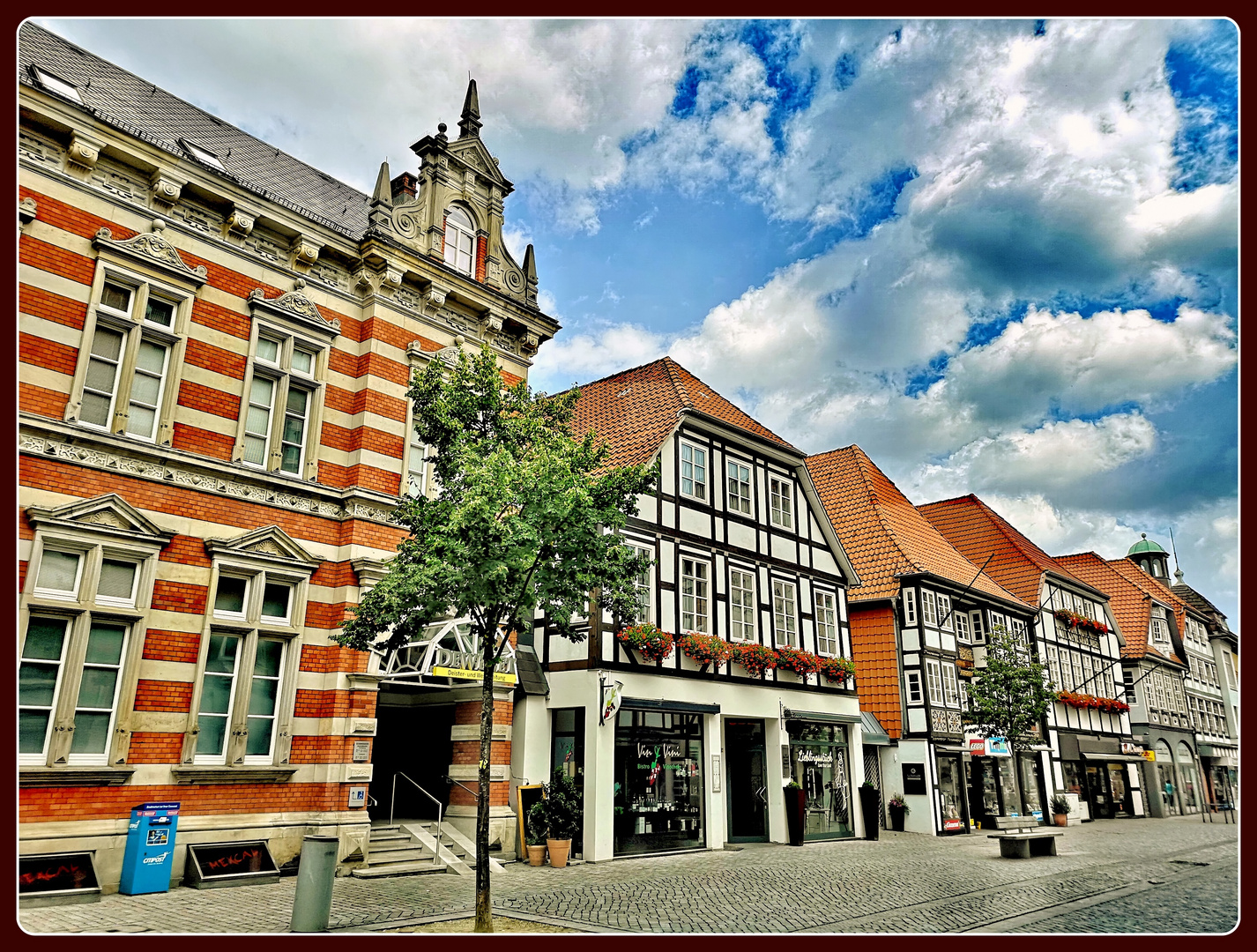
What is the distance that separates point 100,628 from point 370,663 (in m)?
4.14

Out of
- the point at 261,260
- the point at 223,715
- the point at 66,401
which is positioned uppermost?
the point at 261,260

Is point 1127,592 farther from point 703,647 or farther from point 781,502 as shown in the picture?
point 703,647

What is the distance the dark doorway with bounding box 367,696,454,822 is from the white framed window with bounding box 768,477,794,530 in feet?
37.2

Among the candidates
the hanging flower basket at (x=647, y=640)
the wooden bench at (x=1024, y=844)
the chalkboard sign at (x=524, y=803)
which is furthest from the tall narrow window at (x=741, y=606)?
the wooden bench at (x=1024, y=844)

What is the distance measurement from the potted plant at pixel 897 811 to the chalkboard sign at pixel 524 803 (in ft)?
47.6

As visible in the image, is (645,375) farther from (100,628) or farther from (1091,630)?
(1091,630)

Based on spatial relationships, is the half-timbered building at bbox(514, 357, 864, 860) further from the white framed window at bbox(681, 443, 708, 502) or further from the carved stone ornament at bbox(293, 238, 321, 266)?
the carved stone ornament at bbox(293, 238, 321, 266)

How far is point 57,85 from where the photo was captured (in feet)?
45.5

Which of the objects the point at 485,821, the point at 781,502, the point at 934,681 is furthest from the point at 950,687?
the point at 485,821

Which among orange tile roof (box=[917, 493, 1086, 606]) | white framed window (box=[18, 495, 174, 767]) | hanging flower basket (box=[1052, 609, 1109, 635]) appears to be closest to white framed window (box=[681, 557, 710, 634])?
white framed window (box=[18, 495, 174, 767])

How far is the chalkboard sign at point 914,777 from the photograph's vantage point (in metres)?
28.2

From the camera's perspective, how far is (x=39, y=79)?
13055 millimetres

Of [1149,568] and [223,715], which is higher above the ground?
[1149,568]

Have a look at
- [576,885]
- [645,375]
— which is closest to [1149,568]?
[645,375]
